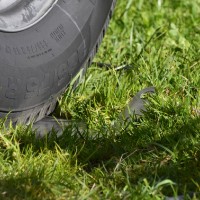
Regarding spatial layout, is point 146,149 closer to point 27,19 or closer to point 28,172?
point 28,172

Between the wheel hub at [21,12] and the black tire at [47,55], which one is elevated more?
the wheel hub at [21,12]

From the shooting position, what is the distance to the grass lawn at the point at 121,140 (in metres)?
2.88

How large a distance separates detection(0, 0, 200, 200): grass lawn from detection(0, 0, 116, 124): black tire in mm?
112

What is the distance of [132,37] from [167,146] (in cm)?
143

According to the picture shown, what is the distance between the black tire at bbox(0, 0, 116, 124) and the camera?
338 cm

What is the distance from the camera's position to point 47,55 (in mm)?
3584

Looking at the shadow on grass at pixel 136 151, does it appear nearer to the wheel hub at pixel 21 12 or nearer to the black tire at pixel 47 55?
the black tire at pixel 47 55

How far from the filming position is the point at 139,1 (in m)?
5.07

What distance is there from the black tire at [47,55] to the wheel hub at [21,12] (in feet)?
0.08

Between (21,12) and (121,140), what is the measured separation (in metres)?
0.77

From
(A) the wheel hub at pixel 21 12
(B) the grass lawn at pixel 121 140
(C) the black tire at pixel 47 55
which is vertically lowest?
(B) the grass lawn at pixel 121 140

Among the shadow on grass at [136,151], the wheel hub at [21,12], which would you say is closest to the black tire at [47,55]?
the wheel hub at [21,12]

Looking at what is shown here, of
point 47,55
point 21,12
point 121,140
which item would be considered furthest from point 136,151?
point 21,12

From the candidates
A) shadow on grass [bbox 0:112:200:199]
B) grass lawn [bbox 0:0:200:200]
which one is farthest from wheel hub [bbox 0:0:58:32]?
shadow on grass [bbox 0:112:200:199]
